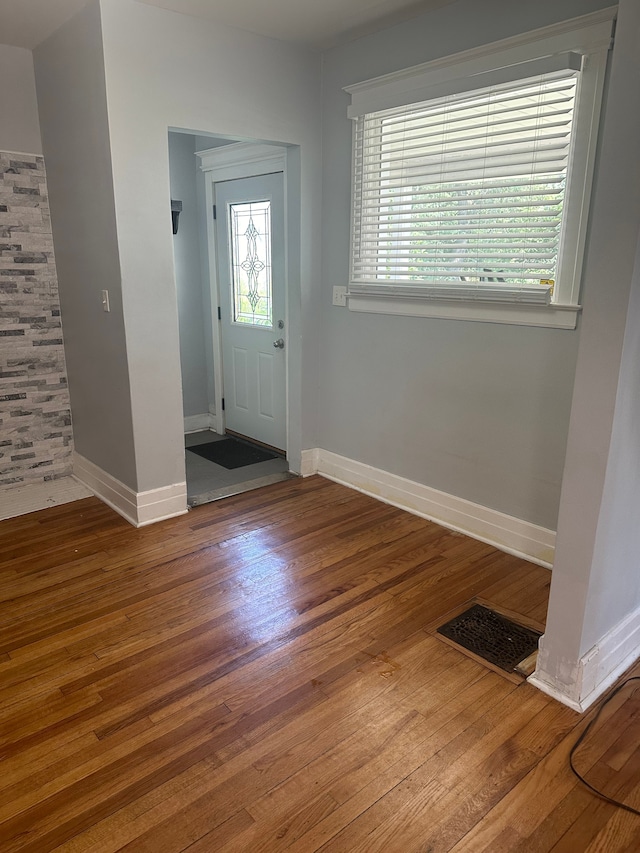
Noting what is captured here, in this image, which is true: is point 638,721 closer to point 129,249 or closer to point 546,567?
point 546,567

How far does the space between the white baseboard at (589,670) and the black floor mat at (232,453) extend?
260cm

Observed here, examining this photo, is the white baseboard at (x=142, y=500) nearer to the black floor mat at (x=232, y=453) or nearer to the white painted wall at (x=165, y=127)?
the white painted wall at (x=165, y=127)

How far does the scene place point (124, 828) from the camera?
1.57 m

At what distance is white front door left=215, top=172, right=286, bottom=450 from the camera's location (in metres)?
4.16

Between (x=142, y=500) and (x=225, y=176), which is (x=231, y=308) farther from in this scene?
(x=142, y=500)

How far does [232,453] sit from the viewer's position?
450 cm

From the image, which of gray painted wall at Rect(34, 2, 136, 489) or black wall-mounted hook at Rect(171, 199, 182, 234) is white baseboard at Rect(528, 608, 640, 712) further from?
black wall-mounted hook at Rect(171, 199, 182, 234)

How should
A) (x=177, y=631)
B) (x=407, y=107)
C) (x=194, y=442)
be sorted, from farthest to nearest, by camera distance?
1. (x=194, y=442)
2. (x=407, y=107)
3. (x=177, y=631)

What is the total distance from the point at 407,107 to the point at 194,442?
9.41 ft

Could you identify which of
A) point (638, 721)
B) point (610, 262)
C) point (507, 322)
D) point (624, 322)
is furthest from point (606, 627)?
point (507, 322)

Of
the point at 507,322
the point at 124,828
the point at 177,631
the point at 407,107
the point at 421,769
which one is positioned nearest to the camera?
the point at 124,828

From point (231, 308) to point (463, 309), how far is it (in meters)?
2.23

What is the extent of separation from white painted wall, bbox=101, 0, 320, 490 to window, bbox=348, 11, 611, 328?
382 millimetres

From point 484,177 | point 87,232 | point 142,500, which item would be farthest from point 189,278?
point 484,177
